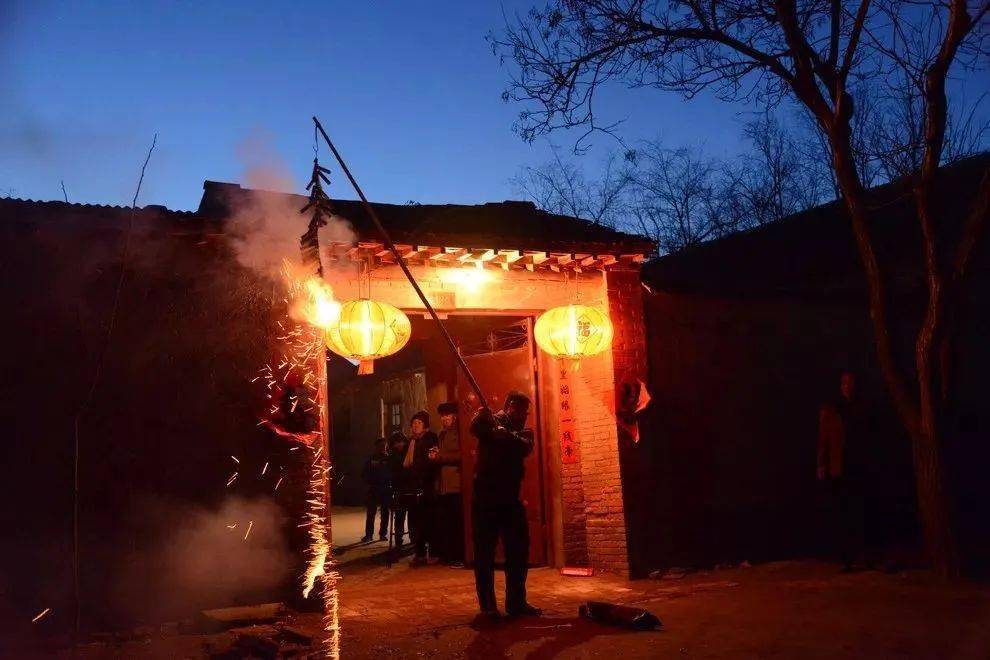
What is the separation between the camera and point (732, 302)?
10195 millimetres

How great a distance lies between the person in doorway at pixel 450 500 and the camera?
10.5 m

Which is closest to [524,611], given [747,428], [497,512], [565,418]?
[497,512]

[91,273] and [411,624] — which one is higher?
[91,273]

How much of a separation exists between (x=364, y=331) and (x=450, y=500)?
4109mm

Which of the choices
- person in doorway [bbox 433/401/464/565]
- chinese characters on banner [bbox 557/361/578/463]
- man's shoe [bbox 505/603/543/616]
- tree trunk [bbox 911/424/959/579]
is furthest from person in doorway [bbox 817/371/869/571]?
person in doorway [bbox 433/401/464/565]

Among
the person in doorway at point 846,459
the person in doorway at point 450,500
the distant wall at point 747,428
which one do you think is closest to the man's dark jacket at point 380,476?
the person in doorway at point 450,500

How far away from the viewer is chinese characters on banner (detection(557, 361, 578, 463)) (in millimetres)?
9461

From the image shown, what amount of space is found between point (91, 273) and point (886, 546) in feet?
32.0

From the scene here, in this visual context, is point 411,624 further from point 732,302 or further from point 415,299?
point 732,302

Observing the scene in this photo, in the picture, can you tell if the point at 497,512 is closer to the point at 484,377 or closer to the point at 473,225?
the point at 484,377

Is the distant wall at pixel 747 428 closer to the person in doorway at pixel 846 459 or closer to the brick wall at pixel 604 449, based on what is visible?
the brick wall at pixel 604 449

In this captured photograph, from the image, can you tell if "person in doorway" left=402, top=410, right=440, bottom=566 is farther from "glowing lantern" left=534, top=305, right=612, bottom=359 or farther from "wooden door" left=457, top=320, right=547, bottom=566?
"glowing lantern" left=534, top=305, right=612, bottom=359

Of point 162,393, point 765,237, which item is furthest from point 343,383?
point 162,393

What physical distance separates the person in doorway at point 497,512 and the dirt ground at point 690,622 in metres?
0.27
